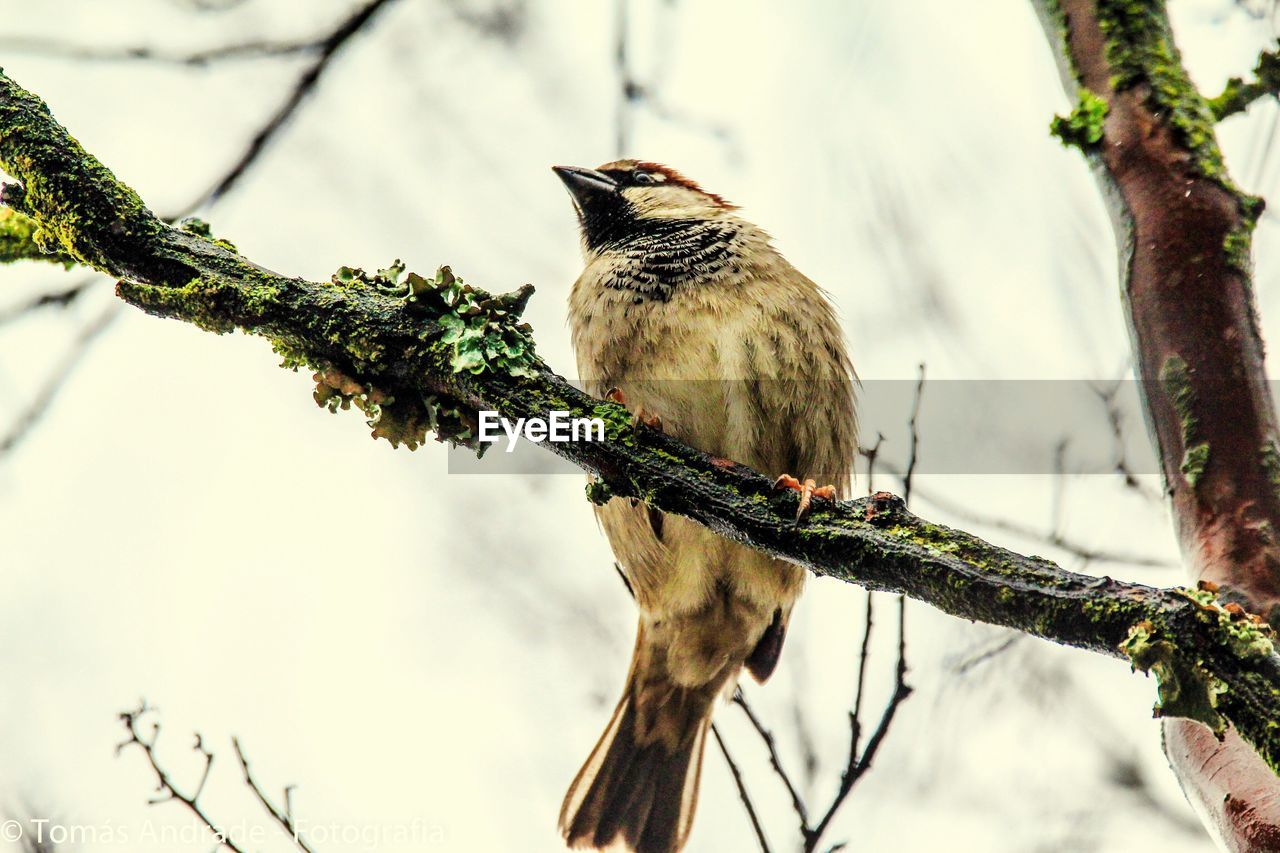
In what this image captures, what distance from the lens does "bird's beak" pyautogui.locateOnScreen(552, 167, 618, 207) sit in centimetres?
464

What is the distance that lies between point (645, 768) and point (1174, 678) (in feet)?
8.62

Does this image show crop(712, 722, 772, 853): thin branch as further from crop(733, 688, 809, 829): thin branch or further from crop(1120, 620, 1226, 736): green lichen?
crop(1120, 620, 1226, 736): green lichen

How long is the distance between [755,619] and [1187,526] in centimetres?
176

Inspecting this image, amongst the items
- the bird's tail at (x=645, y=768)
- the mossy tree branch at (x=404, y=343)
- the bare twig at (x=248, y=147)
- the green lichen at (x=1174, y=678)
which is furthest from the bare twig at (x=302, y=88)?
the green lichen at (x=1174, y=678)

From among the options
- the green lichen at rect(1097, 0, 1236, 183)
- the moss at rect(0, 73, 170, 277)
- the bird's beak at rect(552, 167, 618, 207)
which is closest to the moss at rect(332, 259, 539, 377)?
the moss at rect(0, 73, 170, 277)

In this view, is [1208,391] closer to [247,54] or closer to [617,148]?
[617,148]

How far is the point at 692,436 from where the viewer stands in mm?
3461

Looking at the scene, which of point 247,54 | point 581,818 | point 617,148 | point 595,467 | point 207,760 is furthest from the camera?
point 617,148

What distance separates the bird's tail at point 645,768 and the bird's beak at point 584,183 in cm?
194

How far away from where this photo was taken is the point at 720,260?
12.3ft

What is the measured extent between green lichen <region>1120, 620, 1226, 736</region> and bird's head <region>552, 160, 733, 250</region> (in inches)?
115

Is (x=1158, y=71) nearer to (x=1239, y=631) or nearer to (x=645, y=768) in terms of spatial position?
(x=1239, y=631)

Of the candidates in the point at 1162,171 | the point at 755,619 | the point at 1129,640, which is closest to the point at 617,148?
the point at 755,619

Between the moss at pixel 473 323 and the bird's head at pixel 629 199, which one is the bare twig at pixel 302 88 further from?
the moss at pixel 473 323
